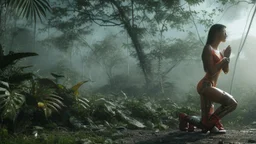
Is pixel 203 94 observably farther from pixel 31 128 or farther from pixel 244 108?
pixel 244 108

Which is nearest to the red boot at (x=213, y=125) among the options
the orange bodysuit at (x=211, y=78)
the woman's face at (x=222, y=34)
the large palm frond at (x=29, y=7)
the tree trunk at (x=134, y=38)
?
the orange bodysuit at (x=211, y=78)

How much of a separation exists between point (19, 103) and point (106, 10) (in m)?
15.5

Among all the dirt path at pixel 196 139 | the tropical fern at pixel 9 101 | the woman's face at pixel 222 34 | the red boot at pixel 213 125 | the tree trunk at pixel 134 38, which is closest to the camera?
the dirt path at pixel 196 139

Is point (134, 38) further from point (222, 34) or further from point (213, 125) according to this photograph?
point (213, 125)

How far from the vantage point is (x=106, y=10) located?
64.6 ft

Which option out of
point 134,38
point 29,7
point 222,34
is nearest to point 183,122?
point 222,34

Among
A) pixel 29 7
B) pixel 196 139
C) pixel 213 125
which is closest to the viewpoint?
pixel 196 139

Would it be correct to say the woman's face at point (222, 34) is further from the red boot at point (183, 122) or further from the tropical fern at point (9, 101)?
the tropical fern at point (9, 101)

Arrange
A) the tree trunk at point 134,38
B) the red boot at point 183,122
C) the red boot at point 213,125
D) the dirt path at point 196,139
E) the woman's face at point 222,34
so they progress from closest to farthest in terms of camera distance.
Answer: the dirt path at point 196,139, the red boot at point 213,125, the woman's face at point 222,34, the red boot at point 183,122, the tree trunk at point 134,38

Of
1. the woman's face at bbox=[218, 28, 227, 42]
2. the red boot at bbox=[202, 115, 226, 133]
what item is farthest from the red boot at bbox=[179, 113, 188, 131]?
the woman's face at bbox=[218, 28, 227, 42]

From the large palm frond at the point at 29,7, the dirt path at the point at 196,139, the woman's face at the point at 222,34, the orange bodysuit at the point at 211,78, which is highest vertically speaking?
the large palm frond at the point at 29,7

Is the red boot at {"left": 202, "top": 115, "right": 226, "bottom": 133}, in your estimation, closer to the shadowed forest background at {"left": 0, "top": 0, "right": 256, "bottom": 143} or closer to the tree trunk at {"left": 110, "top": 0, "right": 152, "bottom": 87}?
the shadowed forest background at {"left": 0, "top": 0, "right": 256, "bottom": 143}

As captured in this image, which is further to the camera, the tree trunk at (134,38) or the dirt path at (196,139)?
the tree trunk at (134,38)

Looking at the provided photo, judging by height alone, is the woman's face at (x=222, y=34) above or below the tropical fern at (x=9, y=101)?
above
